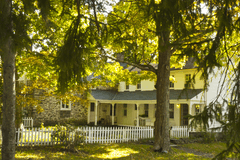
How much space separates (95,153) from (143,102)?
11.3 meters

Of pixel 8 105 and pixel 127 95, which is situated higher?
pixel 127 95

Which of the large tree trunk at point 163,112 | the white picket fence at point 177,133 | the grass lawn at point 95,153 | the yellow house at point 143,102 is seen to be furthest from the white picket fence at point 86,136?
the yellow house at point 143,102

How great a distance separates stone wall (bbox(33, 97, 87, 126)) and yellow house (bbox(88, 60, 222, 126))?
110 centimetres

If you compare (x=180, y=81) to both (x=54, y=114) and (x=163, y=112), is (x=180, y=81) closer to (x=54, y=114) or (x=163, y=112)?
(x=163, y=112)

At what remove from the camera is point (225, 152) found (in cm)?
412

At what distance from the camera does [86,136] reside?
12344 millimetres

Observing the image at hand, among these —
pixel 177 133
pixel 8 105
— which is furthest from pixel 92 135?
pixel 8 105

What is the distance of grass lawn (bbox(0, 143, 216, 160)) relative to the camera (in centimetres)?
998

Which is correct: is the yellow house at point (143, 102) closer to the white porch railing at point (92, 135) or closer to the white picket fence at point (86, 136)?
the white porch railing at point (92, 135)

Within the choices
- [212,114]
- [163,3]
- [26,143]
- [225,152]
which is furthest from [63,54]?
[26,143]

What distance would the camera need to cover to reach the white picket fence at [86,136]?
38.1 feet

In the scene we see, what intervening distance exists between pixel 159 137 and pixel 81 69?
781cm

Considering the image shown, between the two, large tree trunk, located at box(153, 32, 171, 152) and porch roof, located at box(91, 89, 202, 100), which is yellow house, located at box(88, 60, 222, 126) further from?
large tree trunk, located at box(153, 32, 171, 152)

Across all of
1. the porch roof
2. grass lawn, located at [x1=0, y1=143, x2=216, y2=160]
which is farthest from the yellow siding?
grass lawn, located at [x1=0, y1=143, x2=216, y2=160]
